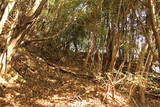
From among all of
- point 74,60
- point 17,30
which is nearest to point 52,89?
point 17,30

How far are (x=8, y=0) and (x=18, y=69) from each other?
3.13m

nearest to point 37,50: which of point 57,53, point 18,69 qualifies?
point 57,53

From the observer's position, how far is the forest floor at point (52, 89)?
19.8 feet

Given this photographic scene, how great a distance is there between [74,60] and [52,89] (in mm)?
4887

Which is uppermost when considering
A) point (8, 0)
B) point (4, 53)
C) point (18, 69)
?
point (8, 0)

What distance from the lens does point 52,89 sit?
7.13 m

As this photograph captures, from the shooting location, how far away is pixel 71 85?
7.79 metres

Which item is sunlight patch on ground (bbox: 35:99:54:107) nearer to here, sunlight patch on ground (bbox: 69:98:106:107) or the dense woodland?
the dense woodland

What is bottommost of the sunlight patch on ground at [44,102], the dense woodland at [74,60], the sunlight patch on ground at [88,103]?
the sunlight patch on ground at [88,103]

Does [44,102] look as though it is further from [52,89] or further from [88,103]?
[88,103]

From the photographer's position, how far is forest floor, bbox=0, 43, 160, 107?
19.8ft

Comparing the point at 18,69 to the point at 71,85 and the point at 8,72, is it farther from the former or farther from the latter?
the point at 71,85

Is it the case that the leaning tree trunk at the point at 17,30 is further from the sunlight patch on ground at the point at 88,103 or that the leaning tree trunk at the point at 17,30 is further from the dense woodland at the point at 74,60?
the sunlight patch on ground at the point at 88,103

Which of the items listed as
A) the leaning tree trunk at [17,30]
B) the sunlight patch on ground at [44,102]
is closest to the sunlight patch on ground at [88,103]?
the sunlight patch on ground at [44,102]
